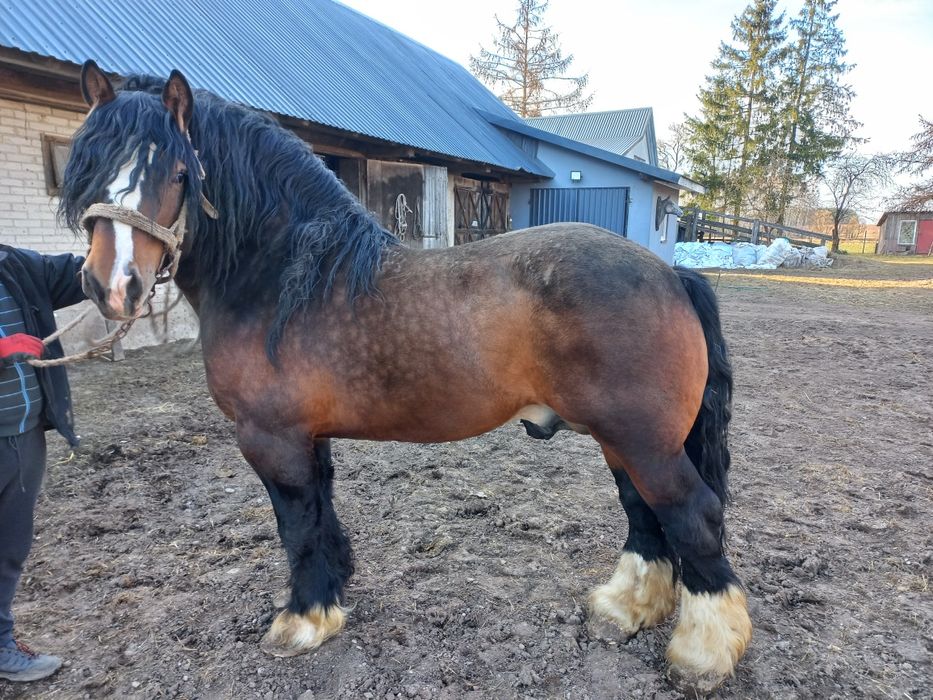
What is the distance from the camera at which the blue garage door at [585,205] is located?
14242 millimetres

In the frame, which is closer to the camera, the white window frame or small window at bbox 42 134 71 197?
small window at bbox 42 134 71 197

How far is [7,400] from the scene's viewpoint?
6.04 feet

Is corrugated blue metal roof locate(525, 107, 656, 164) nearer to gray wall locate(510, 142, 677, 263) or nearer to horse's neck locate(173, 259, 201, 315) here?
gray wall locate(510, 142, 677, 263)

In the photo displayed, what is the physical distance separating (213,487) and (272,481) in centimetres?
168

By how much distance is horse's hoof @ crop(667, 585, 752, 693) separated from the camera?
6.25 feet

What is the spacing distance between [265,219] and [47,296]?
0.92 meters

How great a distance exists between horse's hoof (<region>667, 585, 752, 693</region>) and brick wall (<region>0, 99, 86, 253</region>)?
250 inches

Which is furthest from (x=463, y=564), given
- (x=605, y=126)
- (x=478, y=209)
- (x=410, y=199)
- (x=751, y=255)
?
(x=605, y=126)

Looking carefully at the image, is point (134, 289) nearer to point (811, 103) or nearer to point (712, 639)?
point (712, 639)

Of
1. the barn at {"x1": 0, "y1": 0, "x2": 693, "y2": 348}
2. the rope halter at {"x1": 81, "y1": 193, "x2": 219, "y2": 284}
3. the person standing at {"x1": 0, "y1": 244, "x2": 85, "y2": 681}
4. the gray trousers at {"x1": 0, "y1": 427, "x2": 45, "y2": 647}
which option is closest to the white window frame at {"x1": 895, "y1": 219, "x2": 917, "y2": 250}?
the barn at {"x1": 0, "y1": 0, "x2": 693, "y2": 348}

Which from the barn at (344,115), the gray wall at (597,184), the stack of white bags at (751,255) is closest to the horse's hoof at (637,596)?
the barn at (344,115)

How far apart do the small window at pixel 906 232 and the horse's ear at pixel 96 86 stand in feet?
167


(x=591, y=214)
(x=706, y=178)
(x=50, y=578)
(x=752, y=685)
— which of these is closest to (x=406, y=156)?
(x=591, y=214)

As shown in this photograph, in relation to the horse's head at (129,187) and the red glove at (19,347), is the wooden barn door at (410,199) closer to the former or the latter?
the horse's head at (129,187)
